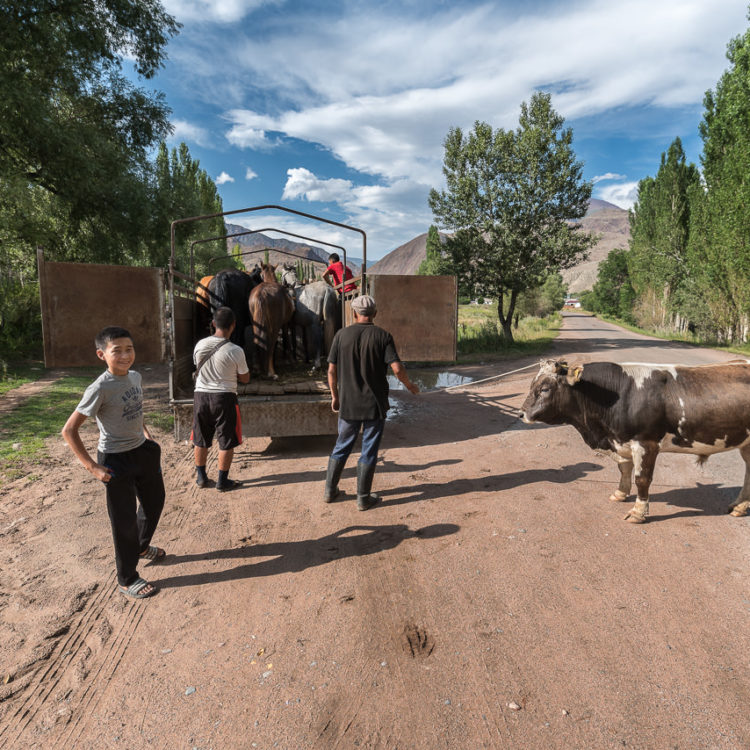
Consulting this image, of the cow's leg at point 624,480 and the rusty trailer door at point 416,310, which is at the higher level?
the rusty trailer door at point 416,310

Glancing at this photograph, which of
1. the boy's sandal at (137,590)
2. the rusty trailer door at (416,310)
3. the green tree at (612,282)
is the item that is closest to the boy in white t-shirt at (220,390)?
the boy's sandal at (137,590)

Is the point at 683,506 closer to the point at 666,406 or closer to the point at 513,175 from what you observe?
the point at 666,406

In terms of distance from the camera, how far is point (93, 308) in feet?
16.5

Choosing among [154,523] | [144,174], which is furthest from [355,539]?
[144,174]

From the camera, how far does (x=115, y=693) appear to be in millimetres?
2119

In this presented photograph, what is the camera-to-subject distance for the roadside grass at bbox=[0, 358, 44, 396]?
9.56 metres

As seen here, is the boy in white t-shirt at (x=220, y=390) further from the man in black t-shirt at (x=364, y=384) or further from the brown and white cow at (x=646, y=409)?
the brown and white cow at (x=646, y=409)

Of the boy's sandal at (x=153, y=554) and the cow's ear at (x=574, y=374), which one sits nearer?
the boy's sandal at (x=153, y=554)

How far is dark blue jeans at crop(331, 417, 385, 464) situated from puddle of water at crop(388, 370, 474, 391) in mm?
6616

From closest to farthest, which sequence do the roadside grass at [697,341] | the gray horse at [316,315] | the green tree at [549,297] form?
1. the gray horse at [316,315]
2. the roadside grass at [697,341]
3. the green tree at [549,297]

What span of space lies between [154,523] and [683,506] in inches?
178

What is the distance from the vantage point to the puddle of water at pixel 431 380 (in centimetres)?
1172

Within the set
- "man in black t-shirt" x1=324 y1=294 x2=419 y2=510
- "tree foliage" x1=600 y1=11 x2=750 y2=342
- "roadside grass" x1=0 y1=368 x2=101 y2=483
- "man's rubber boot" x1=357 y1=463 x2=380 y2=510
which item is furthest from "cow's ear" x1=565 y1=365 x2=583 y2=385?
"tree foliage" x1=600 y1=11 x2=750 y2=342

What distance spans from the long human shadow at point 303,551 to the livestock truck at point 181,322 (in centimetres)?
207
